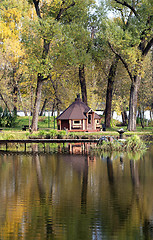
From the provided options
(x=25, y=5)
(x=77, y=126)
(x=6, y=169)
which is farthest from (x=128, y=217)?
(x=25, y=5)

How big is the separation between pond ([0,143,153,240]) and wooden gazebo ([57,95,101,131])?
67.9 feet

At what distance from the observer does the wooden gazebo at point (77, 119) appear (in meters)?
42.7

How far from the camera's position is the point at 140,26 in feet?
141

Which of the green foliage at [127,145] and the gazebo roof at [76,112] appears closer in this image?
the green foliage at [127,145]

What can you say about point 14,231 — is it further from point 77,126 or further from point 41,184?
point 77,126

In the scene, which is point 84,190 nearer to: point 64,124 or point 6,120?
point 64,124

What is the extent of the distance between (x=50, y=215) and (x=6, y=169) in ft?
29.5

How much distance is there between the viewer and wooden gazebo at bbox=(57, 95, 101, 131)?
42.7m

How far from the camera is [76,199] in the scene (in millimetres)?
12398

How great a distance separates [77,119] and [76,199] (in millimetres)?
30323

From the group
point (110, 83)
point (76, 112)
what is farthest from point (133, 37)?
point (76, 112)

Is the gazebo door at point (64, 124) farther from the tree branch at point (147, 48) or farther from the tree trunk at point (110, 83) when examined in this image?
the tree branch at point (147, 48)

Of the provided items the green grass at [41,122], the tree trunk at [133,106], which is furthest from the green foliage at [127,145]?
the green grass at [41,122]

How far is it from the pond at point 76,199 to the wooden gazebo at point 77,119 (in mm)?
20686
